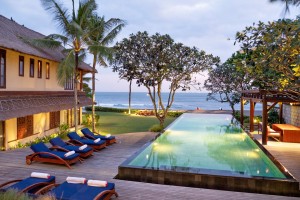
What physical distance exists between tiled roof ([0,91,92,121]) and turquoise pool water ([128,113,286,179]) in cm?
606

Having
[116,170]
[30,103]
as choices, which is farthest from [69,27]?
[116,170]

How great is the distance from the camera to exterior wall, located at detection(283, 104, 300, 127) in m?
17.9

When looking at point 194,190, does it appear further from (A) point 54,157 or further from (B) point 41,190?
(A) point 54,157

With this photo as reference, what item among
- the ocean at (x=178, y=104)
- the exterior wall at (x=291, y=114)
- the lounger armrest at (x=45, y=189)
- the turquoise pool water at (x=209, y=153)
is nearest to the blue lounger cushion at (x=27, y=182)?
the lounger armrest at (x=45, y=189)

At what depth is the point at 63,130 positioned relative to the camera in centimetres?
1794

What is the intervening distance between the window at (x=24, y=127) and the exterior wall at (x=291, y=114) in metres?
16.9

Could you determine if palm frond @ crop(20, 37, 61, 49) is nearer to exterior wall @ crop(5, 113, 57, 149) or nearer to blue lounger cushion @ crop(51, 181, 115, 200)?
exterior wall @ crop(5, 113, 57, 149)

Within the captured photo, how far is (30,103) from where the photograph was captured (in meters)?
14.0

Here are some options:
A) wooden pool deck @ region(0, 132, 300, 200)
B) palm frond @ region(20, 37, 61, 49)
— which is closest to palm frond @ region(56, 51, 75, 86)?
palm frond @ region(20, 37, 61, 49)

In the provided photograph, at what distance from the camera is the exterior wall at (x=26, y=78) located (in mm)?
13172

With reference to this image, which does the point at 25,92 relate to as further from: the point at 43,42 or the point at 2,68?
the point at 43,42

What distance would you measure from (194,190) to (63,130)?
40.9 feet

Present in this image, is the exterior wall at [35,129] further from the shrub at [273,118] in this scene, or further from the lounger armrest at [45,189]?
the shrub at [273,118]

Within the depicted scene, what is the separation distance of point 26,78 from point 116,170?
336 inches
